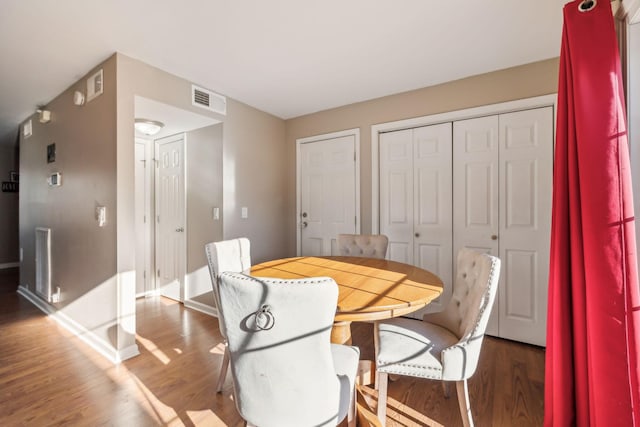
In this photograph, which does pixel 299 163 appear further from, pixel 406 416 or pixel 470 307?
pixel 406 416

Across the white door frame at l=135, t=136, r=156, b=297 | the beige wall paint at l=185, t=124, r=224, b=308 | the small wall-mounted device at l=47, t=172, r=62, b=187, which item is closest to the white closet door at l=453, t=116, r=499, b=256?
the beige wall paint at l=185, t=124, r=224, b=308

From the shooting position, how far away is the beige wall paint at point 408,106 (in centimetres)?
236

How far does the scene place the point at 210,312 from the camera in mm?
3115

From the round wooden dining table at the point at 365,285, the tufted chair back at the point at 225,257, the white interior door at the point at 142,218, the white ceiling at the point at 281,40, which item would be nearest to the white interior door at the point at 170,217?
the white interior door at the point at 142,218

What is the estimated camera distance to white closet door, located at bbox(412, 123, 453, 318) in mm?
2754

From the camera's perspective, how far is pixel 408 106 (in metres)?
2.91

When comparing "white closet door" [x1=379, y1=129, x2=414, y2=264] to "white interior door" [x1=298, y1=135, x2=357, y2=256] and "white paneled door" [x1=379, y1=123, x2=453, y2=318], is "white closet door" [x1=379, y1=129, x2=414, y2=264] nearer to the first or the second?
"white paneled door" [x1=379, y1=123, x2=453, y2=318]

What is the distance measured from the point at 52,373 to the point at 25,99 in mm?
2920

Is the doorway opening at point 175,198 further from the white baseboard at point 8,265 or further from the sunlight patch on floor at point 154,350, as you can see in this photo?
the white baseboard at point 8,265

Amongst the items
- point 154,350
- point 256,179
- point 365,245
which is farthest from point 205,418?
point 256,179

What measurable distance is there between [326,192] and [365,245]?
1.09 meters

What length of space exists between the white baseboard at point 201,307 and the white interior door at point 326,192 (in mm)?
1221

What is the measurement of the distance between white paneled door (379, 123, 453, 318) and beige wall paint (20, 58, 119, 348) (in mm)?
2509

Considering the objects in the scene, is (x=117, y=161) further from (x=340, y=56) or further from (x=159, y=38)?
(x=340, y=56)
